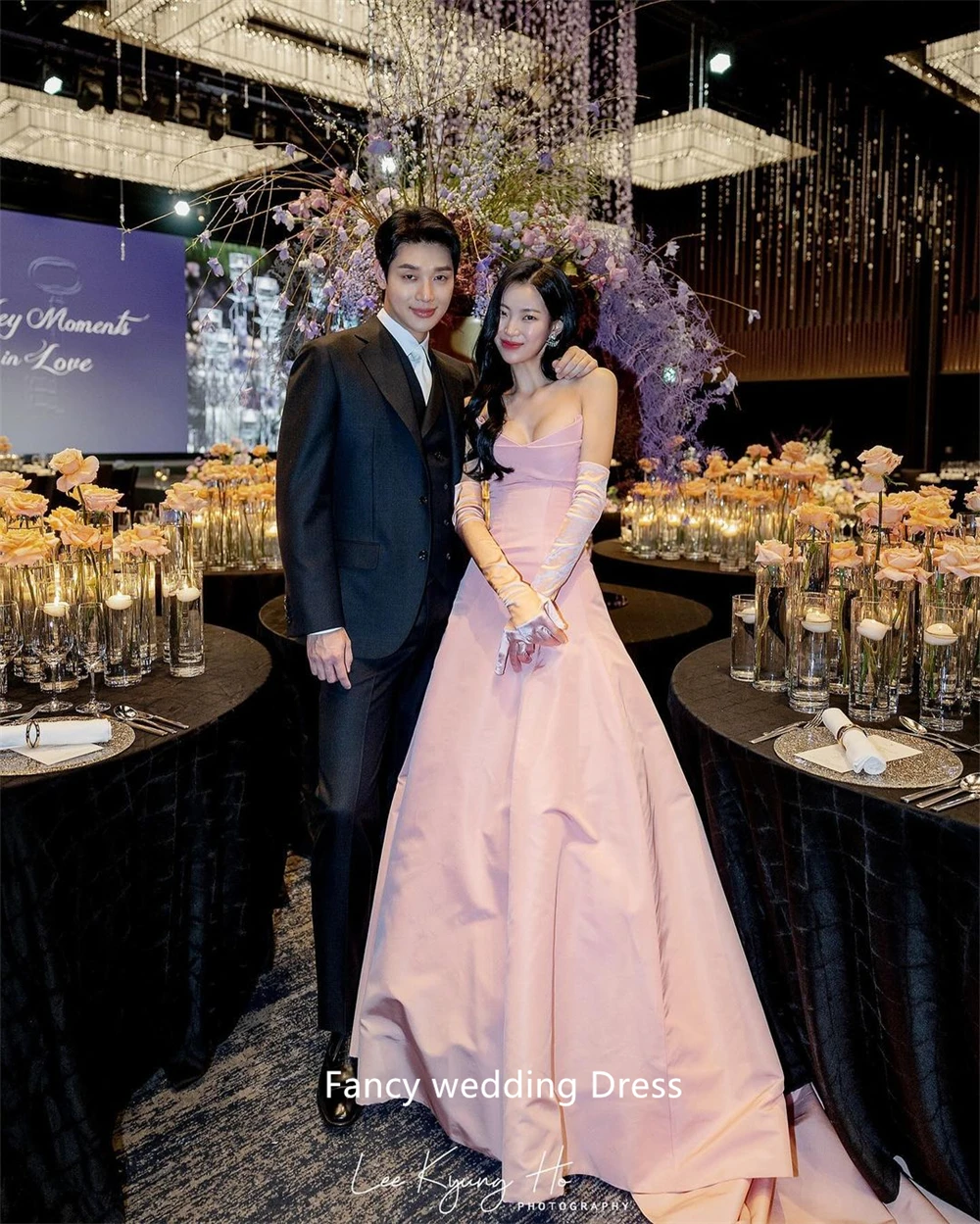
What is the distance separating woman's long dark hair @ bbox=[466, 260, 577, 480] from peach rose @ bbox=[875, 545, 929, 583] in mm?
896

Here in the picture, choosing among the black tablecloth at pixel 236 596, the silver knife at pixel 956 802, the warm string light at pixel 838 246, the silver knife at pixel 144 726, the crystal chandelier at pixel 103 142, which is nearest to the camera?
the silver knife at pixel 956 802

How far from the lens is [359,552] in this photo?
228cm

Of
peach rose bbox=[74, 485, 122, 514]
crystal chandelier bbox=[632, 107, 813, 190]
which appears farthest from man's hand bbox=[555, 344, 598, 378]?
crystal chandelier bbox=[632, 107, 813, 190]

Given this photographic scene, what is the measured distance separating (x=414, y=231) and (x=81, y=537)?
1060 millimetres

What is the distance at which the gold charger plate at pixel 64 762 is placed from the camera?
69.4 inches

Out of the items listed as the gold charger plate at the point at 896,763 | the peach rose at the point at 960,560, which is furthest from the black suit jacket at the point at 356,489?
the peach rose at the point at 960,560

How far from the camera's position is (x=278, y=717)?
3.22m

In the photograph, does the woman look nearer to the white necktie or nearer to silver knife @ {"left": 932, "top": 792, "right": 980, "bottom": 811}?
the white necktie

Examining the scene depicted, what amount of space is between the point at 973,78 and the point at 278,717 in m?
6.52

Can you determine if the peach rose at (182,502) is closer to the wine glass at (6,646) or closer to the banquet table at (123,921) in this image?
the banquet table at (123,921)

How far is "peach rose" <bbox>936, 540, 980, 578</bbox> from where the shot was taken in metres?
2.02

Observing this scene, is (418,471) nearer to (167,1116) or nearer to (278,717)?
(278,717)

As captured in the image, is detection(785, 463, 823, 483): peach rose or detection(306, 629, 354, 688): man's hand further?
detection(785, 463, 823, 483): peach rose

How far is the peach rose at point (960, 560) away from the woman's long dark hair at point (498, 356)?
3.29ft
